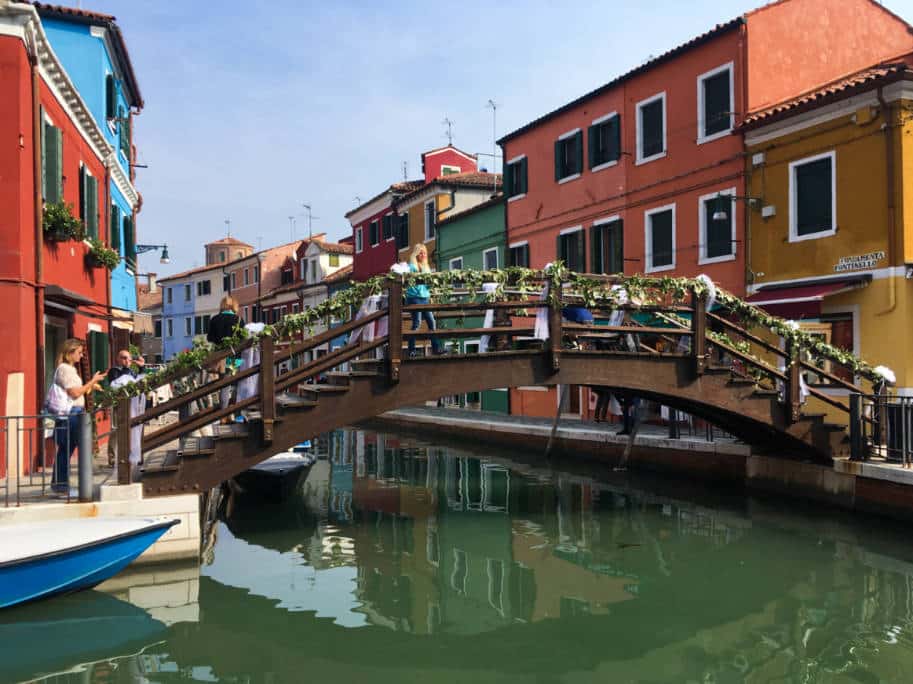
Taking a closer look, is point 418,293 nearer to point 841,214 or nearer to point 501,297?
point 501,297

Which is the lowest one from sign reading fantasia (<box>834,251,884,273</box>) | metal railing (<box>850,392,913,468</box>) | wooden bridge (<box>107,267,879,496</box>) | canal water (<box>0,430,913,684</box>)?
canal water (<box>0,430,913,684</box>)

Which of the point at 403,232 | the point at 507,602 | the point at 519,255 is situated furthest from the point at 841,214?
→ the point at 403,232

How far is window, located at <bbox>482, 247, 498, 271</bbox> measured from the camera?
25.4 meters

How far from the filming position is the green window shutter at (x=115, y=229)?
1590 centimetres

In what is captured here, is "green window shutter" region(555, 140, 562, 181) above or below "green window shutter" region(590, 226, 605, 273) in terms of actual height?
above

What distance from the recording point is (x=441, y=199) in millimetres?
29234

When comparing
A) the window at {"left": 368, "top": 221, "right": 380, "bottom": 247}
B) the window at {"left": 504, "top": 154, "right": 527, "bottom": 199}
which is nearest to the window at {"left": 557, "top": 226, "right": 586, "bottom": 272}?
the window at {"left": 504, "top": 154, "right": 527, "bottom": 199}

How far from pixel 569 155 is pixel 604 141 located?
1.51m

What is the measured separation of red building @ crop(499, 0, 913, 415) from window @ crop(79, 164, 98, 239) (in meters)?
11.2

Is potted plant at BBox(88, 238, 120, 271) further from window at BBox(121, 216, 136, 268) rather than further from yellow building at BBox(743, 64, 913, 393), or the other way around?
yellow building at BBox(743, 64, 913, 393)

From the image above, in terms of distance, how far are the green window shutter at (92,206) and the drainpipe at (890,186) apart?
12.7 metres

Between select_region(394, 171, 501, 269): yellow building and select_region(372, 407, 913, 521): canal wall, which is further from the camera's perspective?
select_region(394, 171, 501, 269): yellow building

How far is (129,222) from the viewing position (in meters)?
Result: 18.7

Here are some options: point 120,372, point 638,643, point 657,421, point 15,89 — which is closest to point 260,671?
point 638,643
